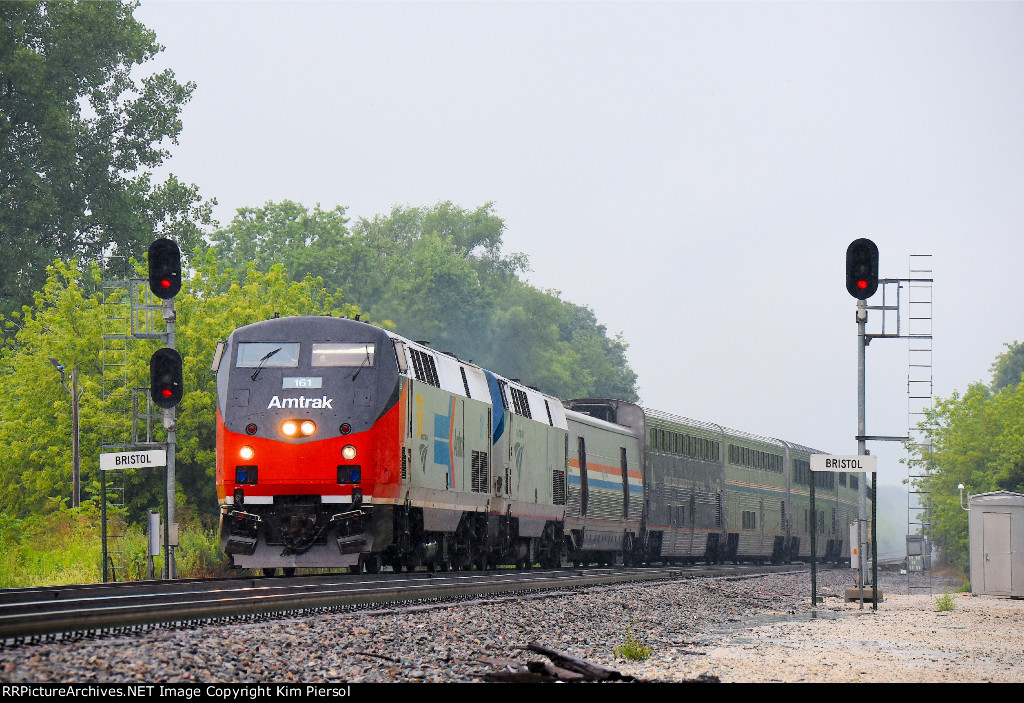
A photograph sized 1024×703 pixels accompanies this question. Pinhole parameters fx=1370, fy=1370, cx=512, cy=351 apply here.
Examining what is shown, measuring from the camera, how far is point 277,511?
60.5ft

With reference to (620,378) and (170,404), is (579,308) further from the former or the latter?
(170,404)

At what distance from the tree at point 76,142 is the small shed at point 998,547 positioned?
4043cm

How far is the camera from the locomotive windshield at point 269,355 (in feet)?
63.1

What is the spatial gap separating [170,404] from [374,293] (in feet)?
223

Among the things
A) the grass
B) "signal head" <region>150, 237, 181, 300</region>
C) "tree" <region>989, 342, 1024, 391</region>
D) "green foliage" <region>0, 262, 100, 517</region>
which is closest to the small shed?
the grass

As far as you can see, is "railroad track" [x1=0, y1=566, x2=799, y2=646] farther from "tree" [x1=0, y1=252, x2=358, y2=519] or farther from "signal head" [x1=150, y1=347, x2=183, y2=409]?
"tree" [x1=0, y1=252, x2=358, y2=519]

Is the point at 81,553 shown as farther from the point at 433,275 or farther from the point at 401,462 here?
the point at 433,275

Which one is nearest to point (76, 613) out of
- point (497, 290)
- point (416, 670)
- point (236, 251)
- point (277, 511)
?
point (416, 670)

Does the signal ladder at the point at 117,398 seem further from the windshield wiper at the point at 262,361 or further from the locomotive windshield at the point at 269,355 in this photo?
the windshield wiper at the point at 262,361

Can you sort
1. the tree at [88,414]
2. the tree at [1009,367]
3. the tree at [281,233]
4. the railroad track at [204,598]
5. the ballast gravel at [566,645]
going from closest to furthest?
the ballast gravel at [566,645] < the railroad track at [204,598] < the tree at [88,414] < the tree at [281,233] < the tree at [1009,367]

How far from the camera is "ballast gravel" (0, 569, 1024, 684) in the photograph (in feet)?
30.4

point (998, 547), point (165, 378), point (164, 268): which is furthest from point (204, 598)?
point (998, 547)

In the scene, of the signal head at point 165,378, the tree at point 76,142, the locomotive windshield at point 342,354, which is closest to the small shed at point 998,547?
the locomotive windshield at point 342,354

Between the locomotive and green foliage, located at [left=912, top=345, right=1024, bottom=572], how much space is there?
2586 cm
